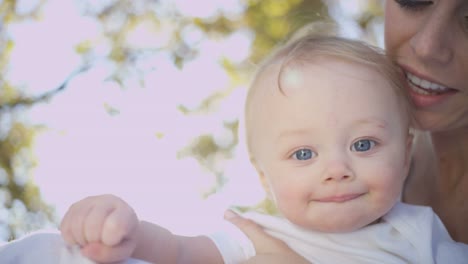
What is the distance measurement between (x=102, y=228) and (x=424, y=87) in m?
1.45

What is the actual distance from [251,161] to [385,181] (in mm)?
483

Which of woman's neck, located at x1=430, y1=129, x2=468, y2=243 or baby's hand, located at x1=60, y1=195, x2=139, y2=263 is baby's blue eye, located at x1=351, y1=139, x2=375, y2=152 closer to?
baby's hand, located at x1=60, y1=195, x2=139, y2=263

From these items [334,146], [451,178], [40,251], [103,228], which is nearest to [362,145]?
[334,146]

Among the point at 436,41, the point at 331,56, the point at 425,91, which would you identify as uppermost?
the point at 331,56

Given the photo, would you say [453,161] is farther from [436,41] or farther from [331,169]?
[331,169]

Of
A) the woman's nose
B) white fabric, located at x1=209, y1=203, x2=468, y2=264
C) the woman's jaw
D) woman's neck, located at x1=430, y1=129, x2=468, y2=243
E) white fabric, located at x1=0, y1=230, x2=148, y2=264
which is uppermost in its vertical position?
white fabric, located at x1=0, y1=230, x2=148, y2=264

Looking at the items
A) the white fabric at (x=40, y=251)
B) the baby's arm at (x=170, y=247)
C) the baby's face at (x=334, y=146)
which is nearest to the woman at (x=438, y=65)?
the baby's arm at (x=170, y=247)

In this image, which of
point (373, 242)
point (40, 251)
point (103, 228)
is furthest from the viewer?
point (373, 242)

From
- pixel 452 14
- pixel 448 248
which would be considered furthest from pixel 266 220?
pixel 452 14

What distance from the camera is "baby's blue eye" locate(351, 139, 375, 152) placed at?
184cm

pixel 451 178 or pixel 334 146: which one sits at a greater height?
pixel 334 146

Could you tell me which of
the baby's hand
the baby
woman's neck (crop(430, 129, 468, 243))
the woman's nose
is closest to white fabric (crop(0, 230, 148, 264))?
the baby's hand

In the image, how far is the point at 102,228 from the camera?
1.47 m

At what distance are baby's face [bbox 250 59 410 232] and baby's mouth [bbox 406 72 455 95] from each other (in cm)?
40
